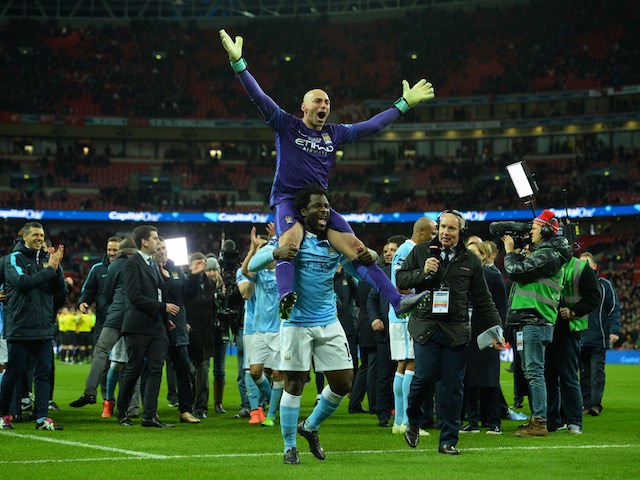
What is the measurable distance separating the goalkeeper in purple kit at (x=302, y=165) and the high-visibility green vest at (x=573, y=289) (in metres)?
3.51

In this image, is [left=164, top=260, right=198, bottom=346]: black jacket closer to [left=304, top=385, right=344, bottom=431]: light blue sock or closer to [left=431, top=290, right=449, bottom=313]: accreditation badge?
[left=304, top=385, right=344, bottom=431]: light blue sock

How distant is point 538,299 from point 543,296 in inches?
2.7

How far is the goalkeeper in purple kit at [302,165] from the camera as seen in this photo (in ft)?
29.7

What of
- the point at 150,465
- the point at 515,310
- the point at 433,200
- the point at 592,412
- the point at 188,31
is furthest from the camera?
the point at 188,31

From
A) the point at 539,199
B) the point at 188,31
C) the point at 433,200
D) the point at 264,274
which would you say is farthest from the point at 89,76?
the point at 264,274

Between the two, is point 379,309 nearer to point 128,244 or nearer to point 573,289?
point 573,289

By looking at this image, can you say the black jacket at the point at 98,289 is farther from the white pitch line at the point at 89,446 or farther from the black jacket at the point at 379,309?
the black jacket at the point at 379,309

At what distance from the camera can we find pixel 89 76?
6291 cm

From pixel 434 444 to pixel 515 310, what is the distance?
6.56ft

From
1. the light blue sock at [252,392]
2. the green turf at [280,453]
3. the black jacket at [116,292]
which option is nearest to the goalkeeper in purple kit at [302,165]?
the green turf at [280,453]

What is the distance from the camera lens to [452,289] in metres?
9.58

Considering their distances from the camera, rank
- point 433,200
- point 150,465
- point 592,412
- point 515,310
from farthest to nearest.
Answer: point 433,200, point 592,412, point 515,310, point 150,465

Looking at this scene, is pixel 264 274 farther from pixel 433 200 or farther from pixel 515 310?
pixel 433 200

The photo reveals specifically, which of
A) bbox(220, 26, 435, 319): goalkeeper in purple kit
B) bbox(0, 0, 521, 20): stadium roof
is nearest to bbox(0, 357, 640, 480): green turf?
bbox(220, 26, 435, 319): goalkeeper in purple kit
